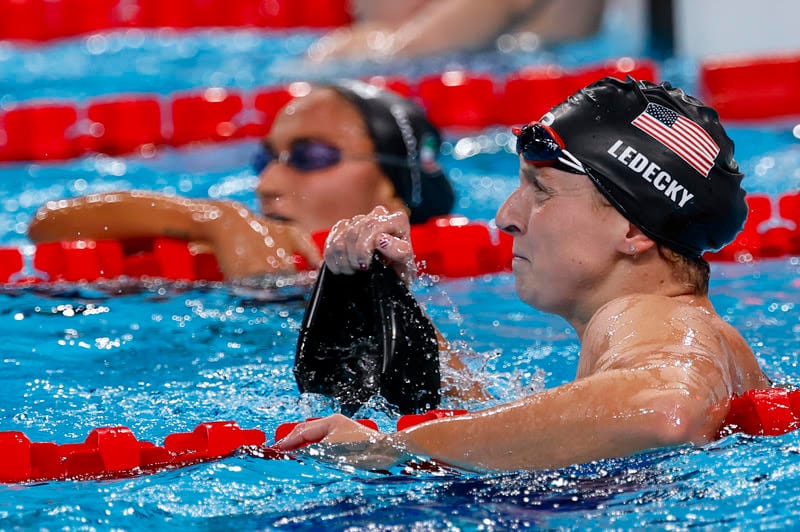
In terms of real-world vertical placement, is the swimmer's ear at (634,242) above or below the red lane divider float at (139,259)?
above

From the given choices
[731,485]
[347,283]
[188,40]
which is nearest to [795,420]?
[731,485]

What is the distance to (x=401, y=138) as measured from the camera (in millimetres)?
4020

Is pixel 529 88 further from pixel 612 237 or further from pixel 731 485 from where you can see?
pixel 731 485

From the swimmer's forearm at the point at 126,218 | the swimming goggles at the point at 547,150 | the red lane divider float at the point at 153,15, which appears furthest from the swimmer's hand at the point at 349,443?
the red lane divider float at the point at 153,15

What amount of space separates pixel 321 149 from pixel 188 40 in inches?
200

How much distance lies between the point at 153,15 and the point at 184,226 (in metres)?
5.52

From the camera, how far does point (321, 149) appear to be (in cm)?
396

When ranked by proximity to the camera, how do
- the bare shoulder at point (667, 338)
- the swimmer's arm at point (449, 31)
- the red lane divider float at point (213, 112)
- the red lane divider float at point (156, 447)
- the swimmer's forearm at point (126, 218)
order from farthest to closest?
the swimmer's arm at point (449, 31), the red lane divider float at point (213, 112), the swimmer's forearm at point (126, 218), the red lane divider float at point (156, 447), the bare shoulder at point (667, 338)

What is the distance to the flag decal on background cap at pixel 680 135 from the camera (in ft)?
7.89

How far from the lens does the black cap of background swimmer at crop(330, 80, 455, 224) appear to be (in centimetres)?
401

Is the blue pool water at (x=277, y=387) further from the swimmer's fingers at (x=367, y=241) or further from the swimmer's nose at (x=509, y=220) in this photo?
the swimmer's nose at (x=509, y=220)

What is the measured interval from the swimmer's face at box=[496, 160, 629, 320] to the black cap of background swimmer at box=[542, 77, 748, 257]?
1.5 inches

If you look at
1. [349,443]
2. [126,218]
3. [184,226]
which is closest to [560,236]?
[349,443]

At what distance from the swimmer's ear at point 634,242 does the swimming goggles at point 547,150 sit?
15 centimetres
